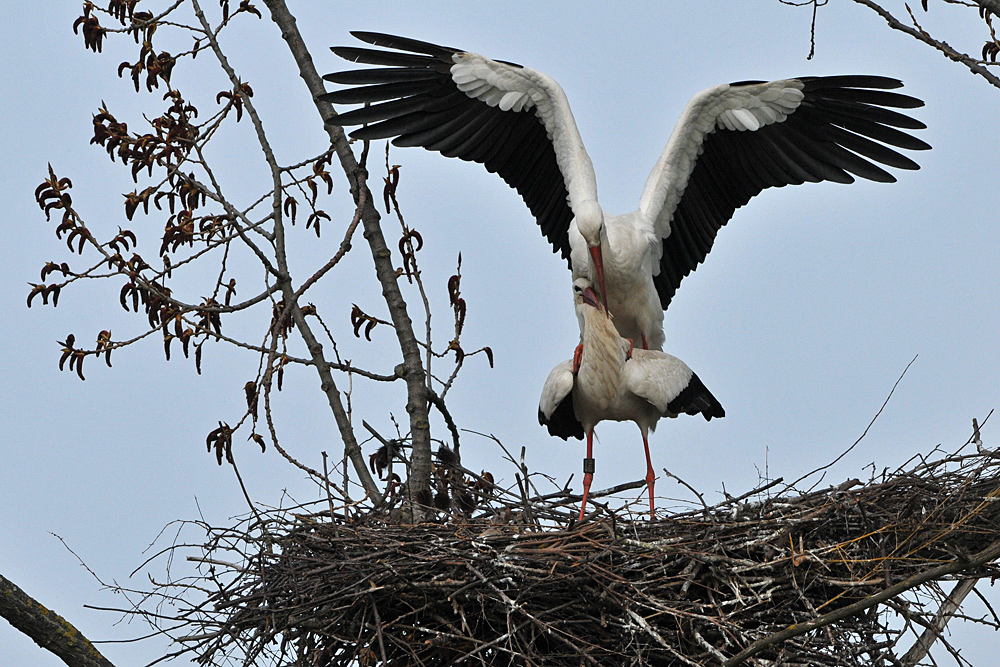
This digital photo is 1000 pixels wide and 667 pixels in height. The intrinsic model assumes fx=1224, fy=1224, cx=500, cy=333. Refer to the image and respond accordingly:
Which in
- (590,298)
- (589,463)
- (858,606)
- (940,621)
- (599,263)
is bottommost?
(858,606)

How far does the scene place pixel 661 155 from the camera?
7203mm

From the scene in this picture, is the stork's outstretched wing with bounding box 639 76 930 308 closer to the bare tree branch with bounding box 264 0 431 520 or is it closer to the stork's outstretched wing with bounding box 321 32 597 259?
the stork's outstretched wing with bounding box 321 32 597 259

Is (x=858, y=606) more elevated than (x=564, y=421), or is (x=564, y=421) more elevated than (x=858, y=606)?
(x=564, y=421)

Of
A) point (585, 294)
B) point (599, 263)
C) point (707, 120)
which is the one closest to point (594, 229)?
point (599, 263)

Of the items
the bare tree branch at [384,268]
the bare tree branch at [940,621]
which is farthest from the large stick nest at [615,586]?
the bare tree branch at [384,268]

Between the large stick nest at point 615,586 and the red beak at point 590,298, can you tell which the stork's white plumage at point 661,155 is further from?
the large stick nest at point 615,586

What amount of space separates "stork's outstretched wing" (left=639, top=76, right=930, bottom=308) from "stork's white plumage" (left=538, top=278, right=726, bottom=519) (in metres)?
1.07

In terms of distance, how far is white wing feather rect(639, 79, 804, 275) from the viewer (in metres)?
7.07

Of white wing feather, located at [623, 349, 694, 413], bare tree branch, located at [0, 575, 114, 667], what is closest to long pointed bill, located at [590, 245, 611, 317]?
white wing feather, located at [623, 349, 694, 413]

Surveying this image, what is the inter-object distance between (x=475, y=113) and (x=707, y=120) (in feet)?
4.46

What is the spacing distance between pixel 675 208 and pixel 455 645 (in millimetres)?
3429

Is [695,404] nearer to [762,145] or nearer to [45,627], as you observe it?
[762,145]

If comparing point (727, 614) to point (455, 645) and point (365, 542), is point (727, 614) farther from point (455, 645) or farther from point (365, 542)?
point (365, 542)

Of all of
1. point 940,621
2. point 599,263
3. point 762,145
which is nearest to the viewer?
point 940,621
